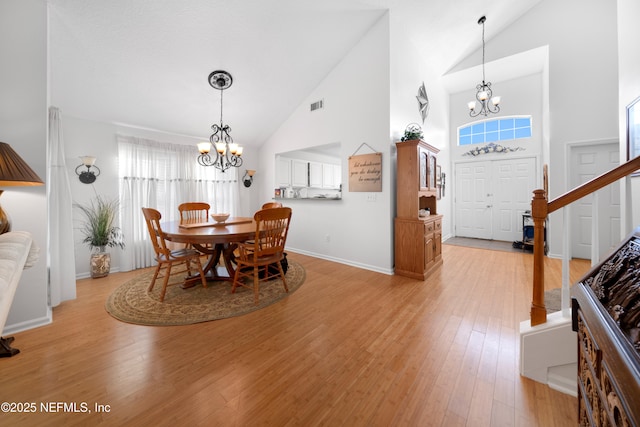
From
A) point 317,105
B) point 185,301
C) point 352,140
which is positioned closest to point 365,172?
point 352,140

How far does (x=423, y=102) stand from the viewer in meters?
4.61

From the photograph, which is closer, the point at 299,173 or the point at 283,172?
the point at 283,172

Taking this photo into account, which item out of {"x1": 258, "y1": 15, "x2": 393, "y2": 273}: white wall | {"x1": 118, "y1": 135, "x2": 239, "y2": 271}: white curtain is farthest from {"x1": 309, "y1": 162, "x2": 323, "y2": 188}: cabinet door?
{"x1": 118, "y1": 135, "x2": 239, "y2": 271}: white curtain

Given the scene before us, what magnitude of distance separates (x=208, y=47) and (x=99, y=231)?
2.89 m

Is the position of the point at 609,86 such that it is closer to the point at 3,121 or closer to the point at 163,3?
the point at 163,3

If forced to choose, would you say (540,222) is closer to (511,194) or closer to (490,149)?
(511,194)

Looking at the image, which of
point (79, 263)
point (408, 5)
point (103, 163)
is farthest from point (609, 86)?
point (79, 263)

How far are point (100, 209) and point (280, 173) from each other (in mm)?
3016

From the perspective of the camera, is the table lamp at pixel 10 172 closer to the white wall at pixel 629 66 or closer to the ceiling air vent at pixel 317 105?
the ceiling air vent at pixel 317 105

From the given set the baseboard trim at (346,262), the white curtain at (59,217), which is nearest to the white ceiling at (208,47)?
the white curtain at (59,217)

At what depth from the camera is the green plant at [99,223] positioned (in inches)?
135

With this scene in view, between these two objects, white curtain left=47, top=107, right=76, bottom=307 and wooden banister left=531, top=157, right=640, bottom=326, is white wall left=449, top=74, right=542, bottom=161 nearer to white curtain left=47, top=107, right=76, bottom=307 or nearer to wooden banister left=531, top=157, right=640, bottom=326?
wooden banister left=531, top=157, right=640, bottom=326

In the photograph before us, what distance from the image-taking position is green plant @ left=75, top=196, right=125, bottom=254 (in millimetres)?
3432

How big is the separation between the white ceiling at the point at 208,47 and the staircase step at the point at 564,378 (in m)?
4.08
